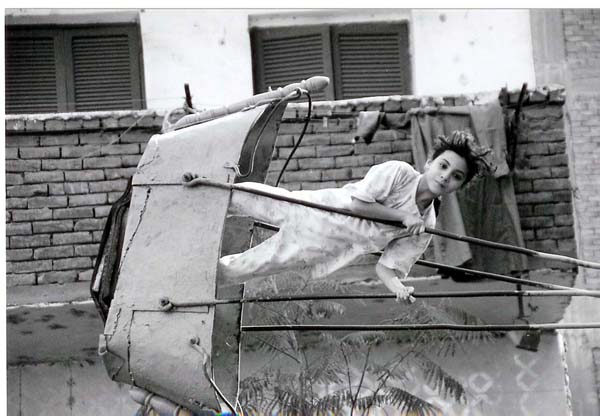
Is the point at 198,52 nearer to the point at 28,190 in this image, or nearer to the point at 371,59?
the point at 371,59

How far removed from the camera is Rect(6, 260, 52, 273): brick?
10.8 meters

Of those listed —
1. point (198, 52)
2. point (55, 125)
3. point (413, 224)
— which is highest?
point (198, 52)

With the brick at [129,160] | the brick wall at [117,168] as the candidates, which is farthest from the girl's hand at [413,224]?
the brick at [129,160]

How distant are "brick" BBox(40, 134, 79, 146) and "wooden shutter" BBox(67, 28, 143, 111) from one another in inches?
54.4

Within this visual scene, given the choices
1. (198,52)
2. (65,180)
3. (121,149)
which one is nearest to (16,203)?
(65,180)

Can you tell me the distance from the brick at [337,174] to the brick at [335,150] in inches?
4.7

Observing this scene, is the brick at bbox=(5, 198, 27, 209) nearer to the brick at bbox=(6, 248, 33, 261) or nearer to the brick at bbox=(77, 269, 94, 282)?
the brick at bbox=(6, 248, 33, 261)

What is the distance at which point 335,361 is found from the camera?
10844mm

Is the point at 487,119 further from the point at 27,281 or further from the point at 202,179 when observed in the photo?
the point at 202,179

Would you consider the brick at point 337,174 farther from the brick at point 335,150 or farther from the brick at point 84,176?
the brick at point 84,176

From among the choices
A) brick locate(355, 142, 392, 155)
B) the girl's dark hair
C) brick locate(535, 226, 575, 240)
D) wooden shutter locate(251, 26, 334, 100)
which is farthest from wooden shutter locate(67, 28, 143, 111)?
the girl's dark hair

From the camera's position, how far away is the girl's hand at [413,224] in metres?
6.42

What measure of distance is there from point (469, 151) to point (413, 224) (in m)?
0.43
